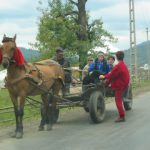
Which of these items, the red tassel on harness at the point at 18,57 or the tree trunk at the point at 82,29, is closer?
the red tassel on harness at the point at 18,57

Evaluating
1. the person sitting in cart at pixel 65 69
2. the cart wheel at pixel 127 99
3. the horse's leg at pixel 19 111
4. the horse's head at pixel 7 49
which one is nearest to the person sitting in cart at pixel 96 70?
the person sitting in cart at pixel 65 69

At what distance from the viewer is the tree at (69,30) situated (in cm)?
3266

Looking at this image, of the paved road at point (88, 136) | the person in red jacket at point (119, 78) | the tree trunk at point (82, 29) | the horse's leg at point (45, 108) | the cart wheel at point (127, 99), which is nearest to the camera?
the paved road at point (88, 136)

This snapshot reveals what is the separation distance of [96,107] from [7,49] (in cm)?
355

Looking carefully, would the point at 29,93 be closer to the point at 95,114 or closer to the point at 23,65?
the point at 23,65

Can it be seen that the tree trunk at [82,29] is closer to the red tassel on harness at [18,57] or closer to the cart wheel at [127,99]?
the cart wheel at [127,99]

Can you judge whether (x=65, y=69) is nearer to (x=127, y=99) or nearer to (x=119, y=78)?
(x=119, y=78)

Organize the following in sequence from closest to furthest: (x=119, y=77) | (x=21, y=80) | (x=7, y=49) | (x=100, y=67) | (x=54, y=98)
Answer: (x=7, y=49), (x=21, y=80), (x=54, y=98), (x=119, y=77), (x=100, y=67)

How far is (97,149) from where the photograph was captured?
9883 millimetres

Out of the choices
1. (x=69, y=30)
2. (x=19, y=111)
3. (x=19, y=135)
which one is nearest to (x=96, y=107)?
(x=19, y=111)

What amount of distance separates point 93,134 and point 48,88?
79.9 inches

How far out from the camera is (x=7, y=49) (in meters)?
11.5

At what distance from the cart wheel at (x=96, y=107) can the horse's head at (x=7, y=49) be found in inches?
126

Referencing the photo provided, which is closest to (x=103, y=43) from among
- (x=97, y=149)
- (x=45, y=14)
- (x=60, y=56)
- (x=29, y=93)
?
(x=45, y=14)
